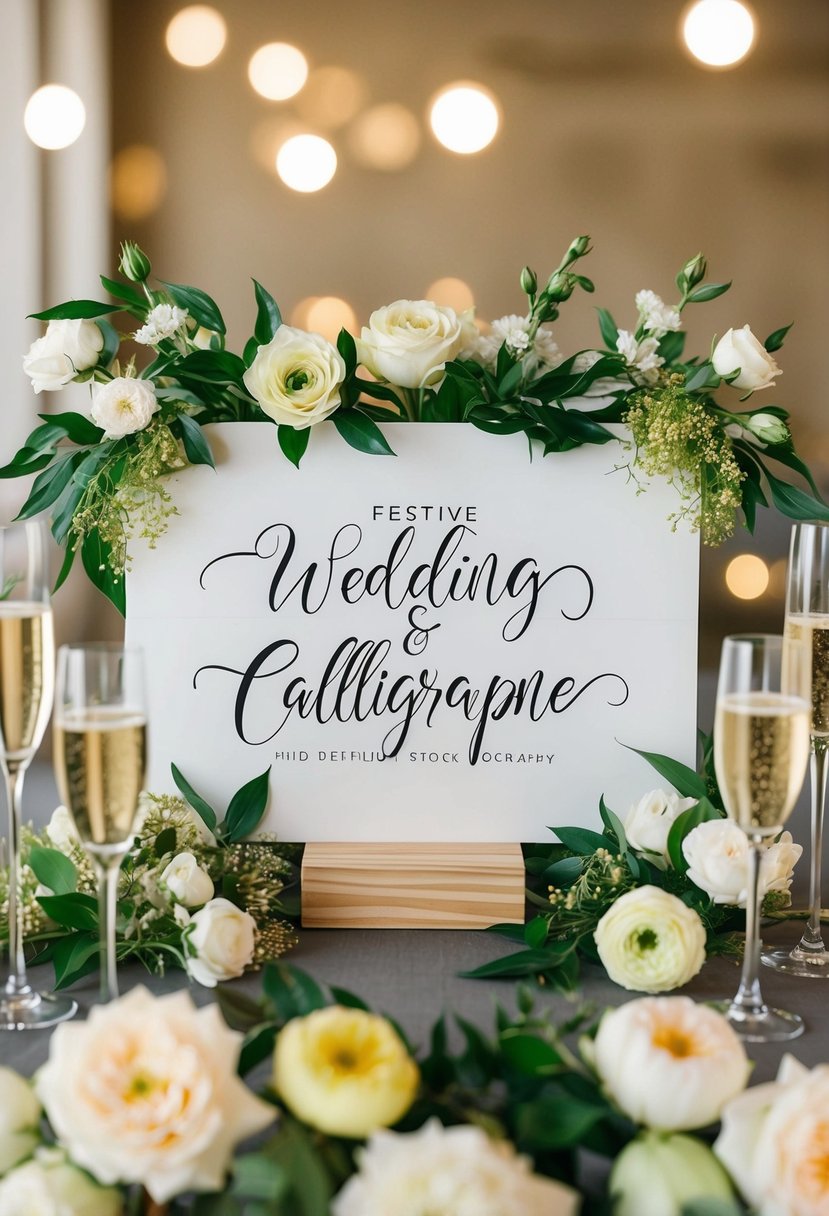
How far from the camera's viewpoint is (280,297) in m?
2.34

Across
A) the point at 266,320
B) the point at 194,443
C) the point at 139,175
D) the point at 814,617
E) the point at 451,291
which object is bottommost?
the point at 814,617

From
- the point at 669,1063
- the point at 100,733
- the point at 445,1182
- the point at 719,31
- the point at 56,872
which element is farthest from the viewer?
the point at 719,31

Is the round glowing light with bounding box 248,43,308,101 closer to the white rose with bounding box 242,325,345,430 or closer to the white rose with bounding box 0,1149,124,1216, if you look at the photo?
the white rose with bounding box 242,325,345,430

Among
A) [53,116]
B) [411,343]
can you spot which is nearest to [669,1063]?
[411,343]

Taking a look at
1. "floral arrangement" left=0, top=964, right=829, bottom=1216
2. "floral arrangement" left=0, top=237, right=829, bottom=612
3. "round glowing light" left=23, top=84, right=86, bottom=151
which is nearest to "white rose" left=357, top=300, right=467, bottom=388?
"floral arrangement" left=0, top=237, right=829, bottom=612

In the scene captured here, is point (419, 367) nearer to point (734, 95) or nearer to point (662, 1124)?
point (662, 1124)

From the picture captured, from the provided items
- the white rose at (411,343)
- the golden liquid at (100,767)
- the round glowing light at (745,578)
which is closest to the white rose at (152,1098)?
the golden liquid at (100,767)

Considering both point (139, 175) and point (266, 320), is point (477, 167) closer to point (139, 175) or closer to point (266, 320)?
point (139, 175)

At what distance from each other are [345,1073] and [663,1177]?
0.18m

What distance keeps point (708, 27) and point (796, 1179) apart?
2066 millimetres

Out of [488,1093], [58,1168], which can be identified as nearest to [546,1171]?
[488,1093]

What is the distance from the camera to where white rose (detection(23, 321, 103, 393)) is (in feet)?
3.51

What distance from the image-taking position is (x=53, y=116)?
7.07ft

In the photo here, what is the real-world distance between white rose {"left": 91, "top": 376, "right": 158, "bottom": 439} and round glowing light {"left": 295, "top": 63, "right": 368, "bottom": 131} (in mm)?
1514
